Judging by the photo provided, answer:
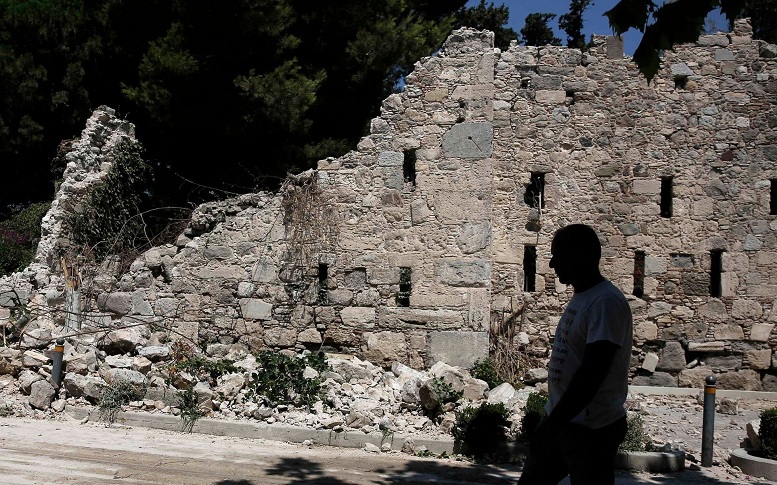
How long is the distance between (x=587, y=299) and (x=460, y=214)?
5460 millimetres

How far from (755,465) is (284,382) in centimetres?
424

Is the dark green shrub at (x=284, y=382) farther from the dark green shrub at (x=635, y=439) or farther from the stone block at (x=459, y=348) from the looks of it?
the dark green shrub at (x=635, y=439)

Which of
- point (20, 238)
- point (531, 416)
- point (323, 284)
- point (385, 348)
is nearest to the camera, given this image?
point (531, 416)

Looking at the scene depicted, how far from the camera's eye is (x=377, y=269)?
8414mm

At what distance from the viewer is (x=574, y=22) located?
20.5m

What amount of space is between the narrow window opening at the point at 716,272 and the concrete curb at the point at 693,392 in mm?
1211

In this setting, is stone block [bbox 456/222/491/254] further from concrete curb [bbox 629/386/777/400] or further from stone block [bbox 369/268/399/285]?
concrete curb [bbox 629/386/777/400]

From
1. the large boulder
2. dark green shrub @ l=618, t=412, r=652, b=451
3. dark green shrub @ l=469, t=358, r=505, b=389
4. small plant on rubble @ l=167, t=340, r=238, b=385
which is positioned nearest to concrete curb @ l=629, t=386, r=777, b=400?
dark green shrub @ l=469, t=358, r=505, b=389

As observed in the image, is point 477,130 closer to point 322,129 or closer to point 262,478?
point 262,478

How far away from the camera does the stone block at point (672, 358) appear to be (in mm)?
8797

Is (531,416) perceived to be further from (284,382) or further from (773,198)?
(773,198)

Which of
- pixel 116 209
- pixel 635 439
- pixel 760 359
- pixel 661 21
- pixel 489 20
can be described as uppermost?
pixel 489 20

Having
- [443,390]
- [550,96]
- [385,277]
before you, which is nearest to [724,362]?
[550,96]

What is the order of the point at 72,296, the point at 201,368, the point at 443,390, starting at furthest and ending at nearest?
the point at 72,296
the point at 201,368
the point at 443,390
